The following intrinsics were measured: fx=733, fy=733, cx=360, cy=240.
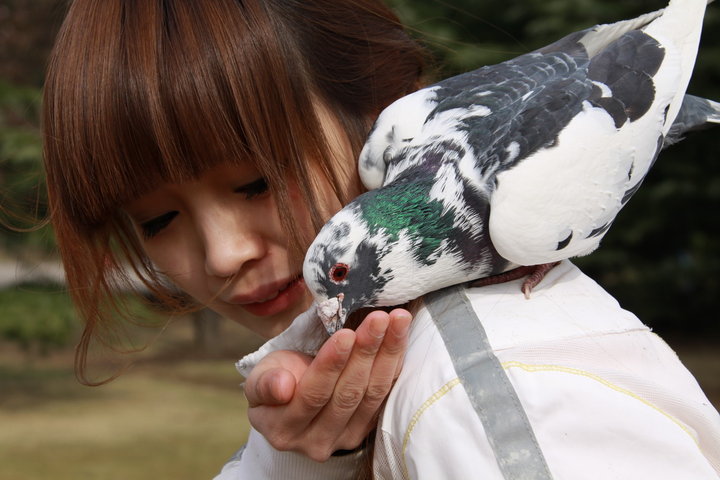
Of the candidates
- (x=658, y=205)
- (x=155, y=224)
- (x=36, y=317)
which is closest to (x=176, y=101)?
(x=155, y=224)

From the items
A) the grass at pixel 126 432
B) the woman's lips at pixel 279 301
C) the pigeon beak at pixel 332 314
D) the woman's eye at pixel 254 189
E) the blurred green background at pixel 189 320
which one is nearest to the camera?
the pigeon beak at pixel 332 314

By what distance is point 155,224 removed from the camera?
1.71 meters

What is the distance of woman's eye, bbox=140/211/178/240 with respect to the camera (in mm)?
1675

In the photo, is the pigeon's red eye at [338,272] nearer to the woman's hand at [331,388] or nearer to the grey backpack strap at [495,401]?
the woman's hand at [331,388]

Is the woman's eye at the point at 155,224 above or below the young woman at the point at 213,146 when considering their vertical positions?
below

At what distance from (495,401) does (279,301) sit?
0.72 m

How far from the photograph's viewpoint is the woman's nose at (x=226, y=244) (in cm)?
154

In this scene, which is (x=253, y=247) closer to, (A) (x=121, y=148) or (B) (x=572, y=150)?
(A) (x=121, y=148)

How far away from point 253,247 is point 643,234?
9792mm

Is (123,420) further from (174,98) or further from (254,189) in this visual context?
(174,98)

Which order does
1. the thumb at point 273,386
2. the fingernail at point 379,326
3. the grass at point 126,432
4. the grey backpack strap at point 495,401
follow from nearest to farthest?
1. the grey backpack strap at point 495,401
2. the fingernail at point 379,326
3. the thumb at point 273,386
4. the grass at point 126,432

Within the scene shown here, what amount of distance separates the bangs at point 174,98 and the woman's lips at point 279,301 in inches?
10.4

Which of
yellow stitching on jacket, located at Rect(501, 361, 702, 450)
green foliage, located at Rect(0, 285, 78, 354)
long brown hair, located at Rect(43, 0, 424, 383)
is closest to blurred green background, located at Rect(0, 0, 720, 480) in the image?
green foliage, located at Rect(0, 285, 78, 354)

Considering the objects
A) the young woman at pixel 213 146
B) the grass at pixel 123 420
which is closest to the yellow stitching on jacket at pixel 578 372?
the young woman at pixel 213 146
